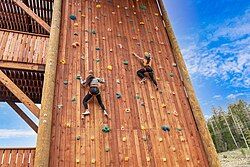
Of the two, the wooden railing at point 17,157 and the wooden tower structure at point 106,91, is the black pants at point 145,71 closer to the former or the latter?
the wooden tower structure at point 106,91

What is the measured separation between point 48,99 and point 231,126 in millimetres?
63017

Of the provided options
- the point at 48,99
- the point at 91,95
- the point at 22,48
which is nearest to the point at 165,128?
the point at 91,95

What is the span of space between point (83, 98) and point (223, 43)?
579 ft

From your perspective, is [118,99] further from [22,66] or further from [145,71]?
[22,66]

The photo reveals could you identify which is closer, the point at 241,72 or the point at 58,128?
the point at 58,128

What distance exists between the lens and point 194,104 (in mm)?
8375

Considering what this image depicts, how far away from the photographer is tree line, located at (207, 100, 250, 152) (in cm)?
5762

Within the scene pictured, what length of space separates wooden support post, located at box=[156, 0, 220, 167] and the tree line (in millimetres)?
50406

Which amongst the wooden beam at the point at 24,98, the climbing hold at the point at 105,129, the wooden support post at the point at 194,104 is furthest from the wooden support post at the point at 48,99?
the wooden support post at the point at 194,104

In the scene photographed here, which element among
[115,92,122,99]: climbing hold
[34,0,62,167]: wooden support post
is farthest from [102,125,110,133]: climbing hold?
[34,0,62,167]: wooden support post

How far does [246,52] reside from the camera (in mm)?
159500

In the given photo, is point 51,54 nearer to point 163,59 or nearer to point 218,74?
point 163,59

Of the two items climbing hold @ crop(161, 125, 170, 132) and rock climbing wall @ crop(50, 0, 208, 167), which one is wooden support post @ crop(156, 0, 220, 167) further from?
climbing hold @ crop(161, 125, 170, 132)

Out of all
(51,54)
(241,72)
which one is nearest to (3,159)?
(51,54)
